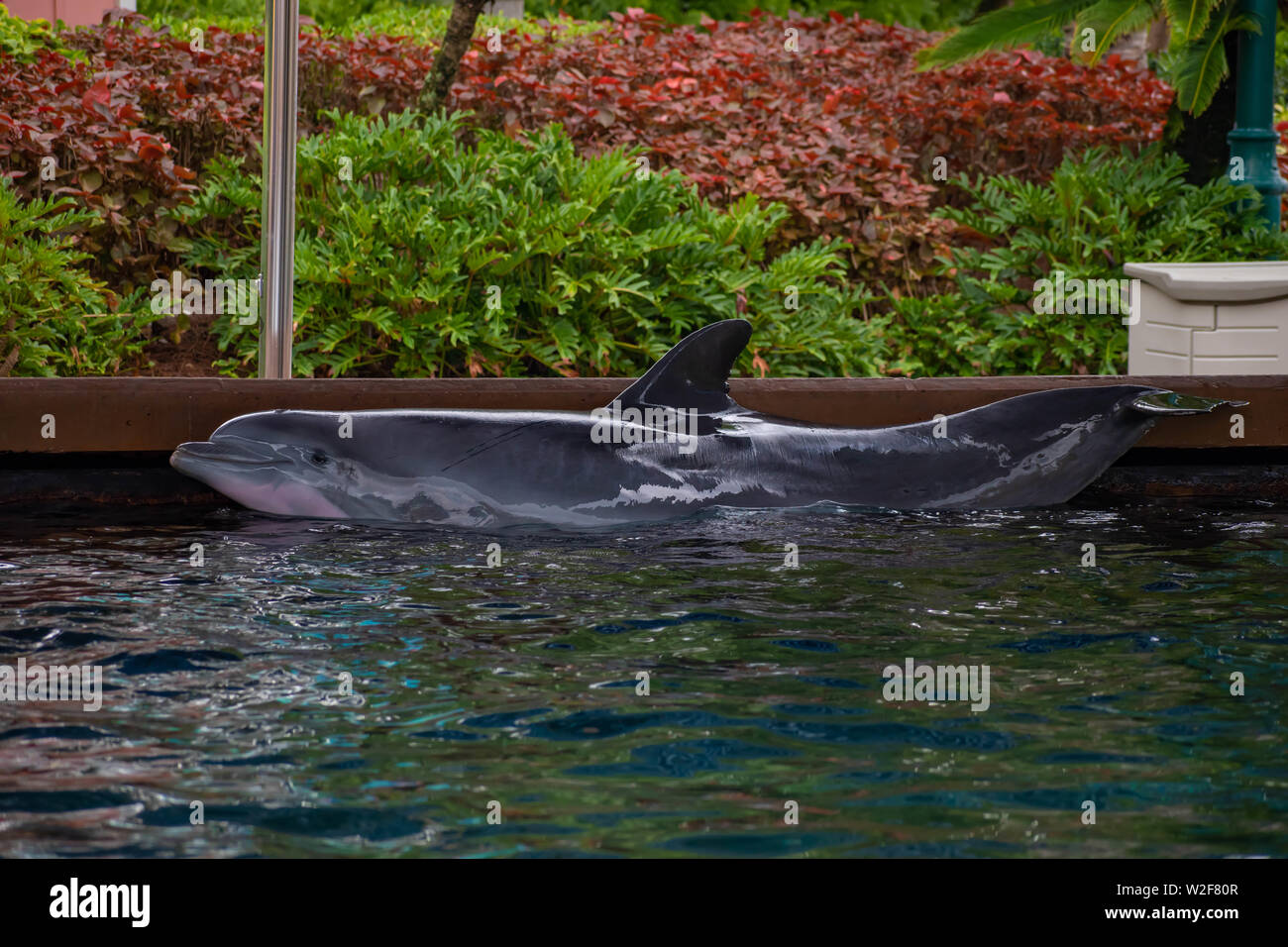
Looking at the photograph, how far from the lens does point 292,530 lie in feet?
23.5

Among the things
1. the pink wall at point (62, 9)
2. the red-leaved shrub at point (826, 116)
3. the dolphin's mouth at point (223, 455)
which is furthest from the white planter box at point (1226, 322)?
the pink wall at point (62, 9)

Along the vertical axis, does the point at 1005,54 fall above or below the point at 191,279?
above

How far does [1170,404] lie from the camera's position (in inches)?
315

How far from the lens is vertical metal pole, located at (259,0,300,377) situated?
7.63 metres

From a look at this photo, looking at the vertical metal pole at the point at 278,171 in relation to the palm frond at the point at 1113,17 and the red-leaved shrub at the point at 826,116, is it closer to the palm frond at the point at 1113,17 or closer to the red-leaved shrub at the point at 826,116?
the red-leaved shrub at the point at 826,116

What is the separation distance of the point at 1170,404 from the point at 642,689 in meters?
4.20

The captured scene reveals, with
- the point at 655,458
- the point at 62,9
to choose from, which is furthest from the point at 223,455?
the point at 62,9

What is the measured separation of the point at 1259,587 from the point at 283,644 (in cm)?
374

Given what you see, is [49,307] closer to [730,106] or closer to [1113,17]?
A: [730,106]

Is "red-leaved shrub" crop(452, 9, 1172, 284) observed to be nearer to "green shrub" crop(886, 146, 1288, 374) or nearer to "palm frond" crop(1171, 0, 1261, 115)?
"green shrub" crop(886, 146, 1288, 374)

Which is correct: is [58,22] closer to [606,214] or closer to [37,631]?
[606,214]

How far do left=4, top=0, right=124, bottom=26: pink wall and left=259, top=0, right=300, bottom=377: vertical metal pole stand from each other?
1084cm

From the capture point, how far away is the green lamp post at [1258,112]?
451 inches

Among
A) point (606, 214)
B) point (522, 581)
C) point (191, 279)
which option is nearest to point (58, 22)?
point (191, 279)
